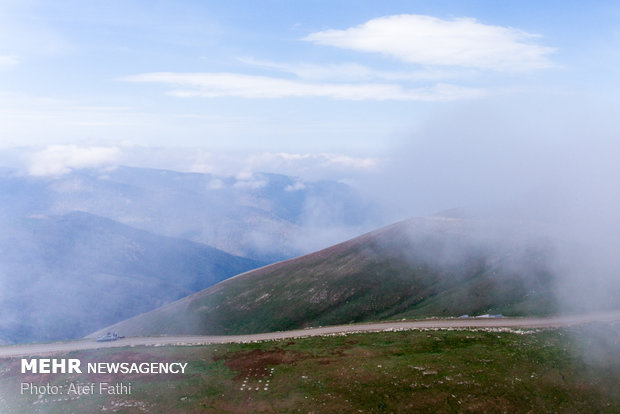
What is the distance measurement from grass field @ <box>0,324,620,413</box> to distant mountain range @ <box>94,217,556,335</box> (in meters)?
31.6

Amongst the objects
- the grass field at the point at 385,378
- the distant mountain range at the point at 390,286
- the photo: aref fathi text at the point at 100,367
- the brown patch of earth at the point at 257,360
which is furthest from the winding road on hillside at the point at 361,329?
the brown patch of earth at the point at 257,360

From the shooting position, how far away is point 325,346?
66.1 m

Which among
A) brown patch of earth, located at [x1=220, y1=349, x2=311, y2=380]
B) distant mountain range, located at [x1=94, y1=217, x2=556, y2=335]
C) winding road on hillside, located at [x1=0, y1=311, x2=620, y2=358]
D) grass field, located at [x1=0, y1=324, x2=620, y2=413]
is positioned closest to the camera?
grass field, located at [x1=0, y1=324, x2=620, y2=413]

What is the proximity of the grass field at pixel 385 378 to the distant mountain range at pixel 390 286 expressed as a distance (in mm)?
31612

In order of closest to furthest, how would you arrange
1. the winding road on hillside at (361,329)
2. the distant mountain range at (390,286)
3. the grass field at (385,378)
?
the grass field at (385,378) < the winding road on hillside at (361,329) < the distant mountain range at (390,286)

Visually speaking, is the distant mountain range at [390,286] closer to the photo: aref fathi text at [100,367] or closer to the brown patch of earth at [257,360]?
the brown patch of earth at [257,360]

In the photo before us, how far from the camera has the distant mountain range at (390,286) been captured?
11394 centimetres

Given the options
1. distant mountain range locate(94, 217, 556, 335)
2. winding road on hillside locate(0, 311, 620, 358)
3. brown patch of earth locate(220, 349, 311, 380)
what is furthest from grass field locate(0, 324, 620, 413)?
distant mountain range locate(94, 217, 556, 335)

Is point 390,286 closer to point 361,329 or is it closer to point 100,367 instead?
point 361,329

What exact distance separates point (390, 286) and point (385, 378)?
9356 centimetres

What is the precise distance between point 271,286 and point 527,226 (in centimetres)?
10843

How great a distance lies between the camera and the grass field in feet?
153

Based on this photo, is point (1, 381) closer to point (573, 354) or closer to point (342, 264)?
point (573, 354)

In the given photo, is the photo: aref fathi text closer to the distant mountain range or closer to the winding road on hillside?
the winding road on hillside
